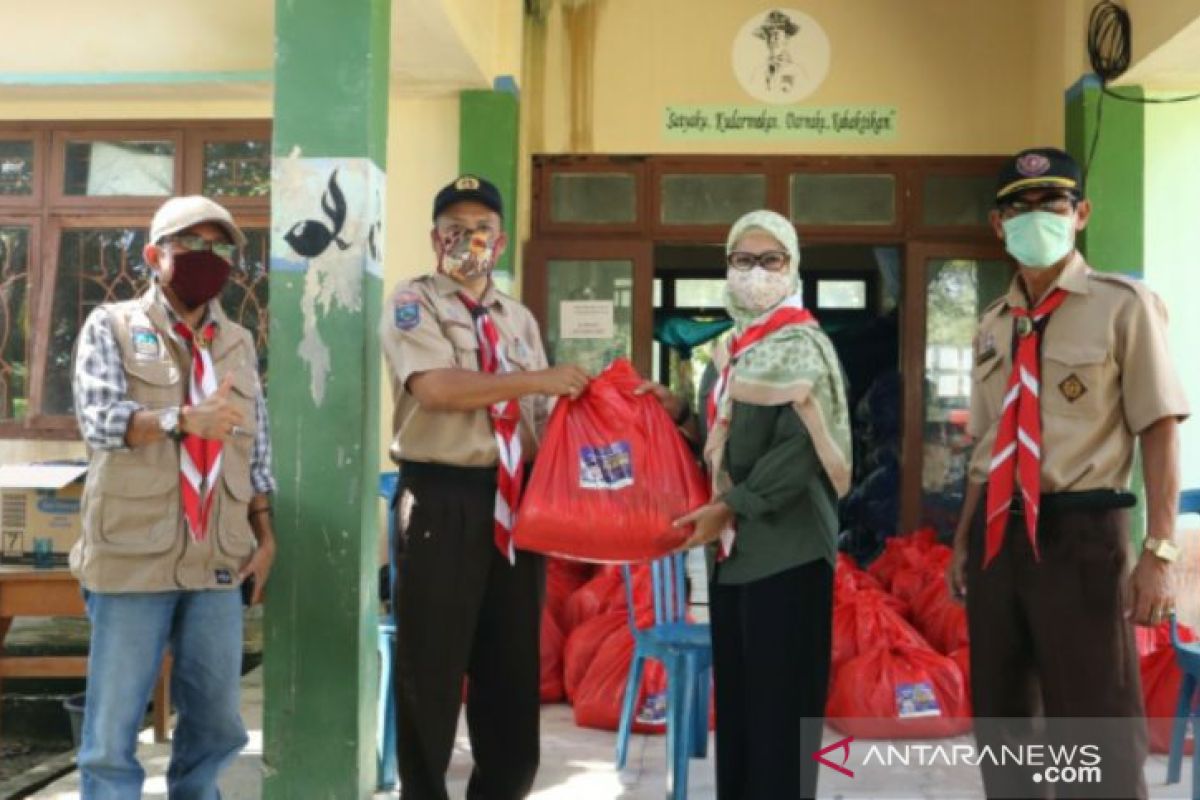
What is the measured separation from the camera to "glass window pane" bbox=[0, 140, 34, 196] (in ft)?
22.0

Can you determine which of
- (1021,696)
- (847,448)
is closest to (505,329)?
(847,448)

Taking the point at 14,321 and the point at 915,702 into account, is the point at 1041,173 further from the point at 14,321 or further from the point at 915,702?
the point at 14,321

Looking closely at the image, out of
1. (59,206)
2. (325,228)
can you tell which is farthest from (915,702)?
(59,206)

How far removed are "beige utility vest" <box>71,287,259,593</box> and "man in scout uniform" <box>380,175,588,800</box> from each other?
1.47ft

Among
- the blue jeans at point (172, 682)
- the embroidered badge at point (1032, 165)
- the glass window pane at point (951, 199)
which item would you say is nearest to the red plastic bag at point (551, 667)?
the blue jeans at point (172, 682)

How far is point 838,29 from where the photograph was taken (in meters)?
6.73

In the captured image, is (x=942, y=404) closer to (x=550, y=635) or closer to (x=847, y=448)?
(x=550, y=635)

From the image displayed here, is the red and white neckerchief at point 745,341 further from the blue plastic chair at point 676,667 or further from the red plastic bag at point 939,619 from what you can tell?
the red plastic bag at point 939,619

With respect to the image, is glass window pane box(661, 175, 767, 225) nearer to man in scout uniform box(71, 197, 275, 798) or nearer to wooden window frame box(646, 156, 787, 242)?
wooden window frame box(646, 156, 787, 242)

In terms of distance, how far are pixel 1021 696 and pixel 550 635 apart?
275 centimetres

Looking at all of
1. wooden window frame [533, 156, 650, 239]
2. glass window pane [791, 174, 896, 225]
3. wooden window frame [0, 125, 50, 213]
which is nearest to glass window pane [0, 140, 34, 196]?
wooden window frame [0, 125, 50, 213]

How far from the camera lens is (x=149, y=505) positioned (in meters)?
2.87

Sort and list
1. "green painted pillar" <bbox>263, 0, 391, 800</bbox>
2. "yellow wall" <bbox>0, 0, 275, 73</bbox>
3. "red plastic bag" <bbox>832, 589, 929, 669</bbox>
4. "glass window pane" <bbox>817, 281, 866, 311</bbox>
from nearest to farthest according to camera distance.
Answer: "green painted pillar" <bbox>263, 0, 391, 800</bbox> → "red plastic bag" <bbox>832, 589, 929, 669</bbox> → "yellow wall" <bbox>0, 0, 275, 73</bbox> → "glass window pane" <bbox>817, 281, 866, 311</bbox>

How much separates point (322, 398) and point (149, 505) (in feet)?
2.74
